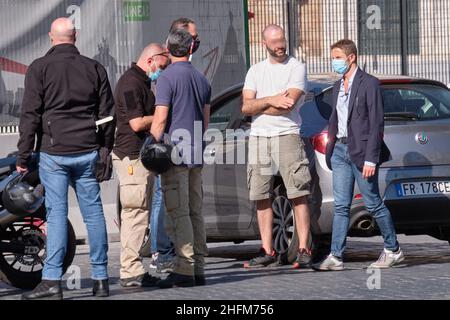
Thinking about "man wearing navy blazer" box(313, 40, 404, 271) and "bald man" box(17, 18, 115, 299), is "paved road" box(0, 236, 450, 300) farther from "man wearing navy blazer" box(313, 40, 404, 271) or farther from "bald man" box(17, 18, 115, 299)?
"bald man" box(17, 18, 115, 299)

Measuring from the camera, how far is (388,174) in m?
11.6

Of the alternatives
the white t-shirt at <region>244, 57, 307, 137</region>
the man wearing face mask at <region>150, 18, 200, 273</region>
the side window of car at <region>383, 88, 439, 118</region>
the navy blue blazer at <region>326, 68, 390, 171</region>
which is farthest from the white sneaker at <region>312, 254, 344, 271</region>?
the side window of car at <region>383, 88, 439, 118</region>

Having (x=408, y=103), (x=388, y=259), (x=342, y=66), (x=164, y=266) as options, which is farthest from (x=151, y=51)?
(x=388, y=259)

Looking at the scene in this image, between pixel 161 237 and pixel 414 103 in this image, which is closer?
pixel 161 237

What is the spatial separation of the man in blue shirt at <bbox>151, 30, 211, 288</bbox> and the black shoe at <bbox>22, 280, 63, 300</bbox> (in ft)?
3.31

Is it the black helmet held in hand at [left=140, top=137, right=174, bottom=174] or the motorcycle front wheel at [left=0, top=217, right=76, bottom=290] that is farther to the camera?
the motorcycle front wheel at [left=0, top=217, right=76, bottom=290]

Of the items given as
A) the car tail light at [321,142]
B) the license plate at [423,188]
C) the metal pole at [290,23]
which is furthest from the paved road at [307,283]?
the metal pole at [290,23]

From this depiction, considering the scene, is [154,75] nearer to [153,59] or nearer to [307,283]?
[153,59]

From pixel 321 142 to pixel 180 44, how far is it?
70.2 inches

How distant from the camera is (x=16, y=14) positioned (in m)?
17.5

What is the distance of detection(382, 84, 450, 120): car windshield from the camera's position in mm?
11828

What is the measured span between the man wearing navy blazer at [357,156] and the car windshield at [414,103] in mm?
593

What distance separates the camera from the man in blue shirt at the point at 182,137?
10.3m
